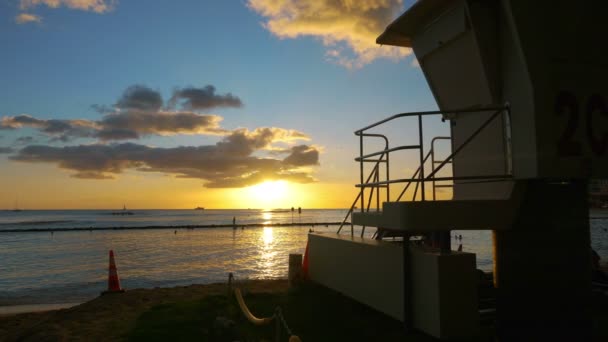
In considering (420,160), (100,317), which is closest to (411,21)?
(420,160)

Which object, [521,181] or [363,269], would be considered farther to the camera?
[363,269]

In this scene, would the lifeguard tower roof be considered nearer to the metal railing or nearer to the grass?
the metal railing

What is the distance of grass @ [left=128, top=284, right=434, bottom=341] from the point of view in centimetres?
677

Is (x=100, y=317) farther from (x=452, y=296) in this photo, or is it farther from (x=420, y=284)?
(x=452, y=296)

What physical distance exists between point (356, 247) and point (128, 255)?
34.0m

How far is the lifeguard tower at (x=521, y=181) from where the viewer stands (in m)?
5.66

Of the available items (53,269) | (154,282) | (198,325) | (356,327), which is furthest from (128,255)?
(356,327)

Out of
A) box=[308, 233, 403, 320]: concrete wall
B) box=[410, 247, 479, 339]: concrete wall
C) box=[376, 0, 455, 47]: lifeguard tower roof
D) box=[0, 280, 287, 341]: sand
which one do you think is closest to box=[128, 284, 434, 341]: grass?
box=[308, 233, 403, 320]: concrete wall

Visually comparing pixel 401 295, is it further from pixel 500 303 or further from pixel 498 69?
pixel 498 69

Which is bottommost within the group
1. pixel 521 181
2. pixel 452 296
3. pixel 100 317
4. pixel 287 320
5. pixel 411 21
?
pixel 100 317

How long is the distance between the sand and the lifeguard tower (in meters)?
5.92

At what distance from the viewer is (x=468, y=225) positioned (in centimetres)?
598

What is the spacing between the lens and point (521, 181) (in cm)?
605

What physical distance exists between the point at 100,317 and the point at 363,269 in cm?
665
